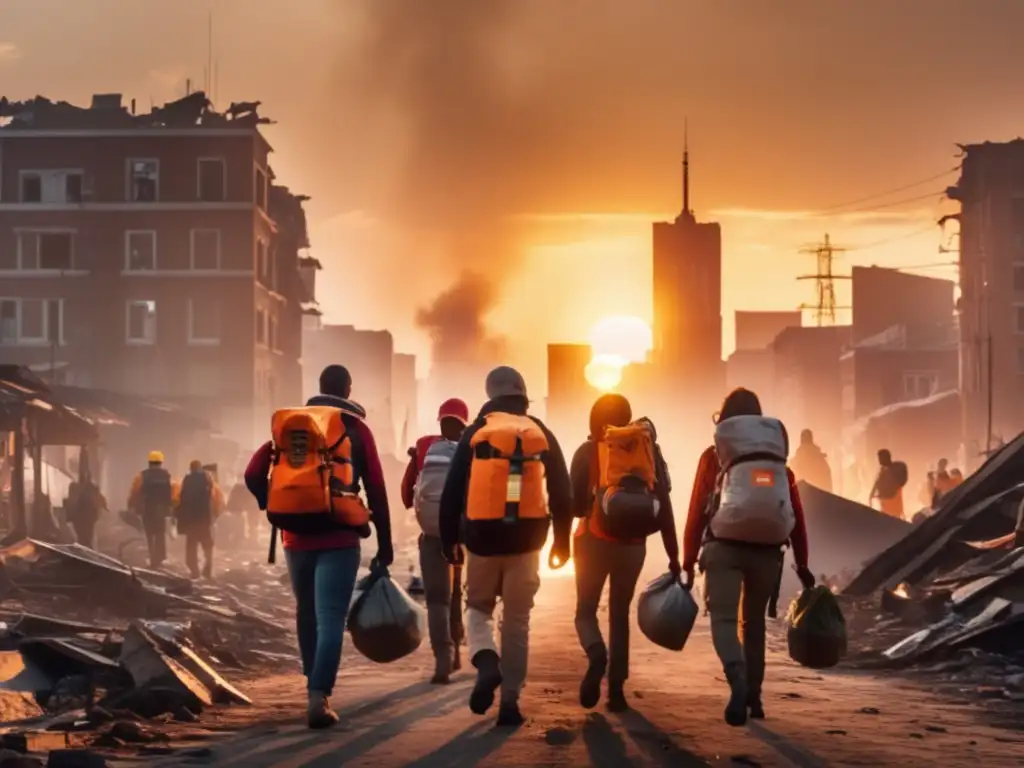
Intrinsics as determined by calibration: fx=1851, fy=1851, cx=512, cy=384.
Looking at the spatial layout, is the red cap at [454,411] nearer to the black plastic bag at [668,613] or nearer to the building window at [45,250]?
the black plastic bag at [668,613]

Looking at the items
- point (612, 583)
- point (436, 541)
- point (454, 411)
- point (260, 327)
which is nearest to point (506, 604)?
point (612, 583)

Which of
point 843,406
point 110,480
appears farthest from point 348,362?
point 110,480

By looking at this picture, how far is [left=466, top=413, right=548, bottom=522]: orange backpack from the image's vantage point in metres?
9.68

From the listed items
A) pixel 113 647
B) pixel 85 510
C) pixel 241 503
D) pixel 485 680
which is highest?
pixel 485 680

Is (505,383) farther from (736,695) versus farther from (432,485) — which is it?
Answer: (432,485)

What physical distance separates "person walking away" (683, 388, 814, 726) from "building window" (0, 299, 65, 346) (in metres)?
69.9

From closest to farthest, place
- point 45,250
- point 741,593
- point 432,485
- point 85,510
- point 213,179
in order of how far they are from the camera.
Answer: point 741,593 < point 432,485 < point 85,510 < point 213,179 < point 45,250

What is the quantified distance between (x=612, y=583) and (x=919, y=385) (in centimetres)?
9558

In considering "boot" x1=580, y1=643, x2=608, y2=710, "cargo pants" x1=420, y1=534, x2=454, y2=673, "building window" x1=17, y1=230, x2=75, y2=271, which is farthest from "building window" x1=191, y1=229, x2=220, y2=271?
"boot" x1=580, y1=643, x2=608, y2=710

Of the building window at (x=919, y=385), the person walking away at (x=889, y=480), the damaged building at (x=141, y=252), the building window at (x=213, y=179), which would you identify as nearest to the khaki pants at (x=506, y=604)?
the person walking away at (x=889, y=480)

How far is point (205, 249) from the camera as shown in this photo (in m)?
77.1

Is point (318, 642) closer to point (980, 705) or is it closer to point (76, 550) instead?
point (980, 705)

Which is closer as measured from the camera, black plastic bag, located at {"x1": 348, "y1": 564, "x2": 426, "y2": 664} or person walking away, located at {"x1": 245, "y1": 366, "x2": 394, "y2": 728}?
person walking away, located at {"x1": 245, "y1": 366, "x2": 394, "y2": 728}

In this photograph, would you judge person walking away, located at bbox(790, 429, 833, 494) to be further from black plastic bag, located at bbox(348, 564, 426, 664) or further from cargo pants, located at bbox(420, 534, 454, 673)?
black plastic bag, located at bbox(348, 564, 426, 664)
